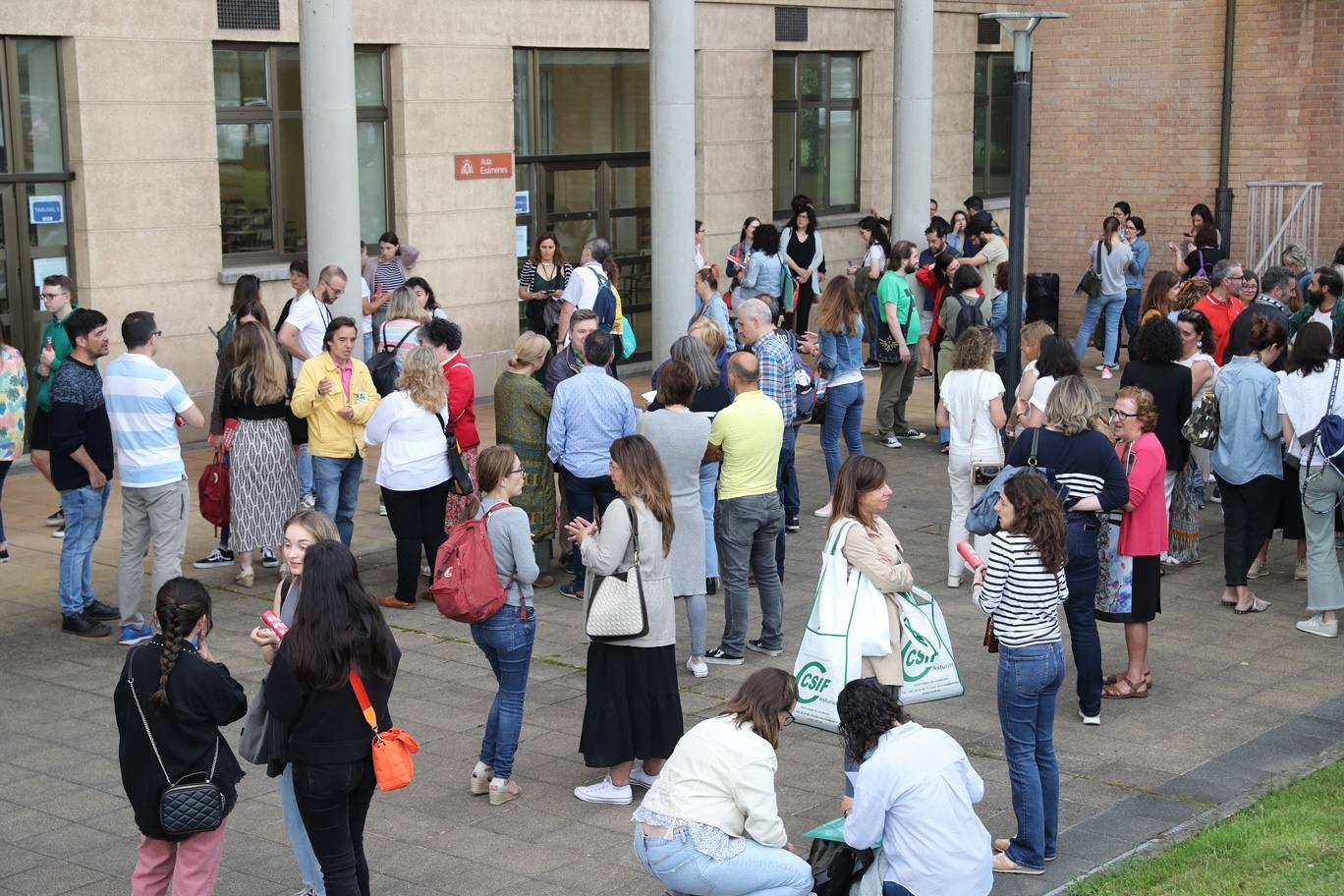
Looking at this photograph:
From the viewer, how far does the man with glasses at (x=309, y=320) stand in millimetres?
13516

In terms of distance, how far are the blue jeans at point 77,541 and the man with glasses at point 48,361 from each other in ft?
0.75

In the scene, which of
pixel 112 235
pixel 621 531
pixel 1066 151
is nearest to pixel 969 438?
pixel 621 531

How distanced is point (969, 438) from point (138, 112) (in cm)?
865

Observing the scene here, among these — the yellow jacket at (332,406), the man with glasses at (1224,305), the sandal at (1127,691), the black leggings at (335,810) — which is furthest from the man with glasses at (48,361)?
the man with glasses at (1224,305)

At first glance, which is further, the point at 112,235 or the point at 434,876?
the point at 112,235

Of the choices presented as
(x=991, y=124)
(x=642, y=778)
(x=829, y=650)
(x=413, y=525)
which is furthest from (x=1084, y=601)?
(x=991, y=124)

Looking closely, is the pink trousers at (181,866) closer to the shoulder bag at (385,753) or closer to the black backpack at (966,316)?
the shoulder bag at (385,753)

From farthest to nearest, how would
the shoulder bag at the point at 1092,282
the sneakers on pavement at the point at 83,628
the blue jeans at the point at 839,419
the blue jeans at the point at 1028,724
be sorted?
the shoulder bag at the point at 1092,282, the blue jeans at the point at 839,419, the sneakers on pavement at the point at 83,628, the blue jeans at the point at 1028,724

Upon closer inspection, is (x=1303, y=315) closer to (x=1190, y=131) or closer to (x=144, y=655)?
(x=1190, y=131)

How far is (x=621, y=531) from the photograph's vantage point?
25.6 feet

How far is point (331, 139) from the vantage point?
14336 millimetres

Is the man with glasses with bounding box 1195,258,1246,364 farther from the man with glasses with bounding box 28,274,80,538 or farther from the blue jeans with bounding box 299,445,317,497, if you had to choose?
the man with glasses with bounding box 28,274,80,538

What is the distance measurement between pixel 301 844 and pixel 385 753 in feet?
2.78

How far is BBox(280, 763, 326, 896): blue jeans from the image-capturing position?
6605mm
